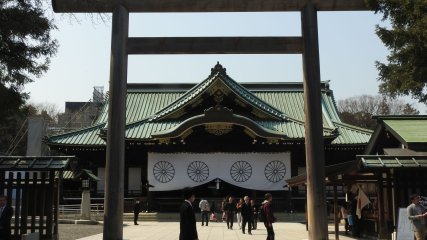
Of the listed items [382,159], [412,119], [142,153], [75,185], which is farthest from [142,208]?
[382,159]

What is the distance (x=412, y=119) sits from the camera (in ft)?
55.7

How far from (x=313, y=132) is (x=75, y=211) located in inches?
730

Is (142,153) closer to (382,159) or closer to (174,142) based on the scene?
(174,142)

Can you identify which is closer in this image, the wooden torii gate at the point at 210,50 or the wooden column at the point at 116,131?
the wooden column at the point at 116,131

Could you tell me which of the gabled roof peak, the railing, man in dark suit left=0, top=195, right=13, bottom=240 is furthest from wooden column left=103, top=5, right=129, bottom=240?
the gabled roof peak

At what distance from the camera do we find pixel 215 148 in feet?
92.1

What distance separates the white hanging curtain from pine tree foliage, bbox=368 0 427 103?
16.3 meters

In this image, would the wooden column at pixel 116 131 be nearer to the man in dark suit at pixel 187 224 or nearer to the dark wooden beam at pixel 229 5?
the dark wooden beam at pixel 229 5

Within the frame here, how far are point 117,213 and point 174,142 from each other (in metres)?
15.4

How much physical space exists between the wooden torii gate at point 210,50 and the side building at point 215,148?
12.9 m

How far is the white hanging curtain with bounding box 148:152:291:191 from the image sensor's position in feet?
90.9

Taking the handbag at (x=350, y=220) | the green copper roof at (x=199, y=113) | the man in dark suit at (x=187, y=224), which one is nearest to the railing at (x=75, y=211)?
the green copper roof at (x=199, y=113)

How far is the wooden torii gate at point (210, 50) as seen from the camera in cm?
1261

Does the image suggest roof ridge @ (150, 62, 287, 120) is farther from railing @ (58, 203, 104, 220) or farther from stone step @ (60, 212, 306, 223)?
railing @ (58, 203, 104, 220)
